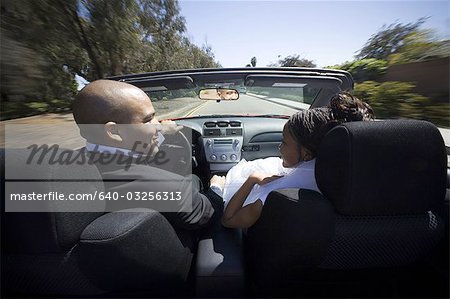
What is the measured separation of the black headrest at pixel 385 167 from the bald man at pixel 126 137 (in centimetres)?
78

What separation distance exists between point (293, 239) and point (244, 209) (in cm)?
42

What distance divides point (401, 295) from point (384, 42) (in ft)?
79.4

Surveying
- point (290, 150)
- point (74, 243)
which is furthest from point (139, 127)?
point (290, 150)

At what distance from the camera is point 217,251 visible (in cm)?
174

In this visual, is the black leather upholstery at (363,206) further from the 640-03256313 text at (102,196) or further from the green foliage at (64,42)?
the green foliage at (64,42)

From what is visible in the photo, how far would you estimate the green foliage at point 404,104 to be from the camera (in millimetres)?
9820

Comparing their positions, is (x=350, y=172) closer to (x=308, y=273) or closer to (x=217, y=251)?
(x=308, y=273)

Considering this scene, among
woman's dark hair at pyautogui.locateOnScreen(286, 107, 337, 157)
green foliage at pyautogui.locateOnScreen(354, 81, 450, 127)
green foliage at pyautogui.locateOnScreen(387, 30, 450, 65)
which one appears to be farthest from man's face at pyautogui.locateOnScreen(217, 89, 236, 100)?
green foliage at pyautogui.locateOnScreen(387, 30, 450, 65)

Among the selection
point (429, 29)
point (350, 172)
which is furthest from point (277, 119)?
point (429, 29)

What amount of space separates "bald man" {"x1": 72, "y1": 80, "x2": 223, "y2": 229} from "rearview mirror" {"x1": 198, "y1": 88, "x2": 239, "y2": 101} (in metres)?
1.08

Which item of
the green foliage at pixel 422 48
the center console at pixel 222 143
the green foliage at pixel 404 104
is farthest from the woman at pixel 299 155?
the green foliage at pixel 422 48

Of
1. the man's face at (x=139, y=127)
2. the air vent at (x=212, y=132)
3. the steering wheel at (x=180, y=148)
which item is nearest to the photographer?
the man's face at (x=139, y=127)

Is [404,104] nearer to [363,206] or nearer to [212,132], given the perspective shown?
[212,132]

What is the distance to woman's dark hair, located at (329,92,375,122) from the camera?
5.62 feet
